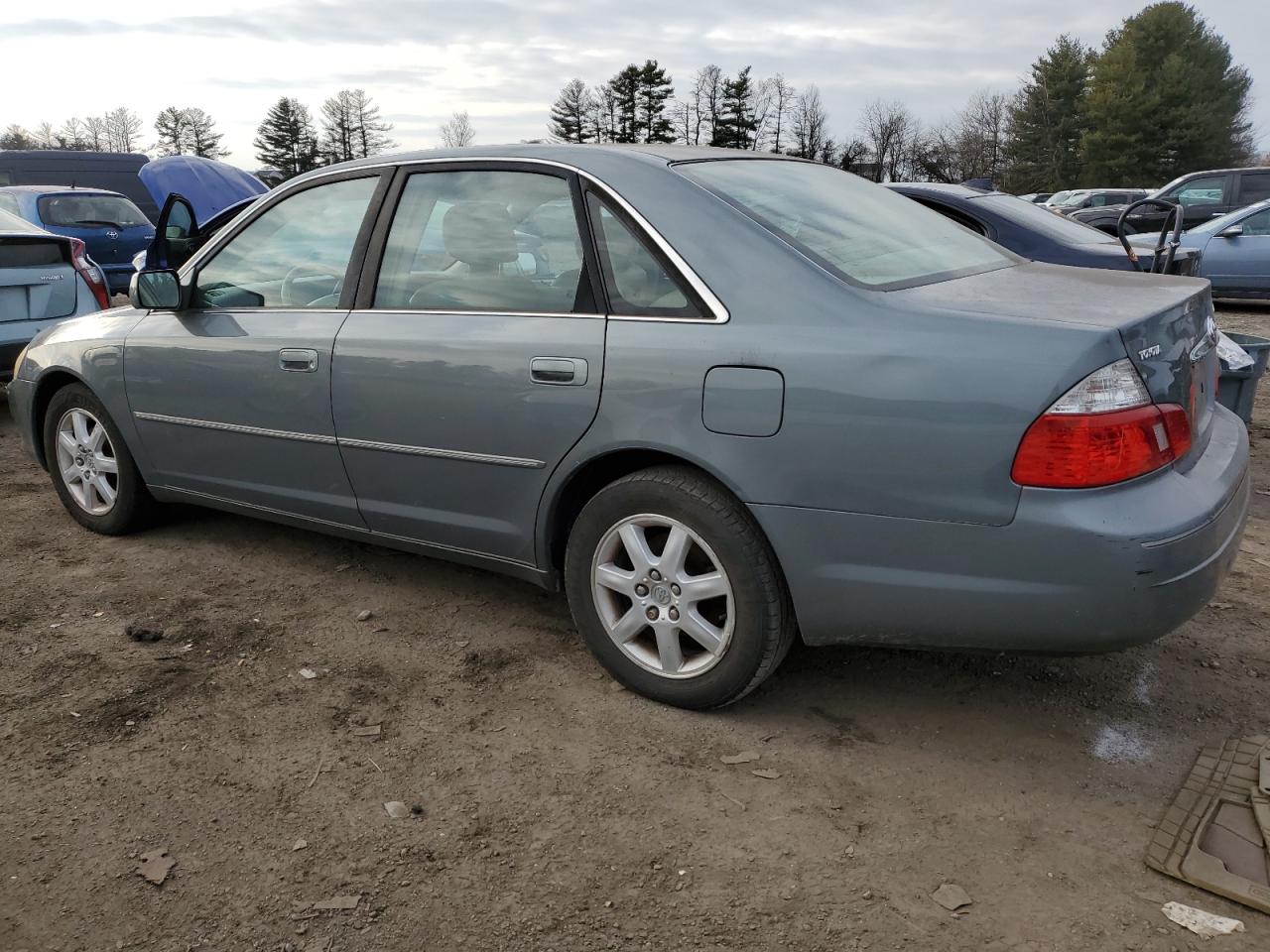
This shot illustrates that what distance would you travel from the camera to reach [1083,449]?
237 cm

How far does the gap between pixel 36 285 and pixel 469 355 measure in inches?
203

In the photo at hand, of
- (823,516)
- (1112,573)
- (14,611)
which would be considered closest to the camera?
(1112,573)

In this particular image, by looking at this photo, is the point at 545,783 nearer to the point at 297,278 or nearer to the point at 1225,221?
the point at 297,278

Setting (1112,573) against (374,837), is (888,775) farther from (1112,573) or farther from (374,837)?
(374,837)

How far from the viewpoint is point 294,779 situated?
277cm

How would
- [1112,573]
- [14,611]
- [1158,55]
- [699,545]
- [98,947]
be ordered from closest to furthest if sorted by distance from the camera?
[98,947] → [1112,573] → [699,545] → [14,611] → [1158,55]

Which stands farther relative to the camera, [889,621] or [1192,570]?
[889,621]

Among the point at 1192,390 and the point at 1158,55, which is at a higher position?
the point at 1158,55

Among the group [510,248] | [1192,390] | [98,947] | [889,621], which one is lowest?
[98,947]

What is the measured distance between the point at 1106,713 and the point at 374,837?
81.1 inches

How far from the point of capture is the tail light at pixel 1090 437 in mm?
2371

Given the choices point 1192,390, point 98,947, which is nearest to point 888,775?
point 1192,390

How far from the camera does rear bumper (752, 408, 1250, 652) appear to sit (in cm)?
239

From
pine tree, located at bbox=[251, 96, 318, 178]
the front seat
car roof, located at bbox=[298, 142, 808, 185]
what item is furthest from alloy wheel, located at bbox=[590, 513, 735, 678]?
pine tree, located at bbox=[251, 96, 318, 178]
